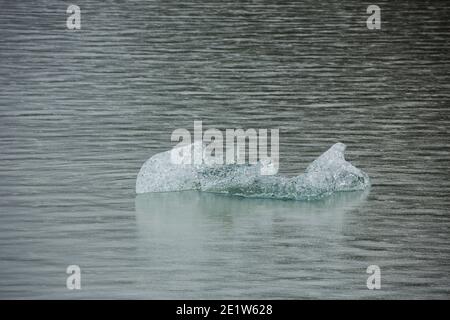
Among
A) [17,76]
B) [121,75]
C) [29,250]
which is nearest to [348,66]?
[121,75]

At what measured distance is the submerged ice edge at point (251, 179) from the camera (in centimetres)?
866

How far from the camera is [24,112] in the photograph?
11.5 metres

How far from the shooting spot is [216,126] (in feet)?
36.6

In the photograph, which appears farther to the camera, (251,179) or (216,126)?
(216,126)

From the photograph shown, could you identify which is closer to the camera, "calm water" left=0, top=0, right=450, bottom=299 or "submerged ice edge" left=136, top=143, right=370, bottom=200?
"calm water" left=0, top=0, right=450, bottom=299

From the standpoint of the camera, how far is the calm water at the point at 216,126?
7.12m

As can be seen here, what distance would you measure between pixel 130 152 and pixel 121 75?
3.85 m

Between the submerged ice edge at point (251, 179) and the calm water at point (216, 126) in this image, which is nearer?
the calm water at point (216, 126)

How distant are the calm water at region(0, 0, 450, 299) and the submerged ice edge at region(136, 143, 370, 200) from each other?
0.12m

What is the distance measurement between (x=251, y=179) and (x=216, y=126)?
2518 millimetres

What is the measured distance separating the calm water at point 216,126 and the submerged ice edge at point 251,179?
12cm

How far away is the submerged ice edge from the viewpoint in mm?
8664

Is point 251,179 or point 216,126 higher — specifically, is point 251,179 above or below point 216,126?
below

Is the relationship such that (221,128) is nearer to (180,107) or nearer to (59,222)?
(180,107)
